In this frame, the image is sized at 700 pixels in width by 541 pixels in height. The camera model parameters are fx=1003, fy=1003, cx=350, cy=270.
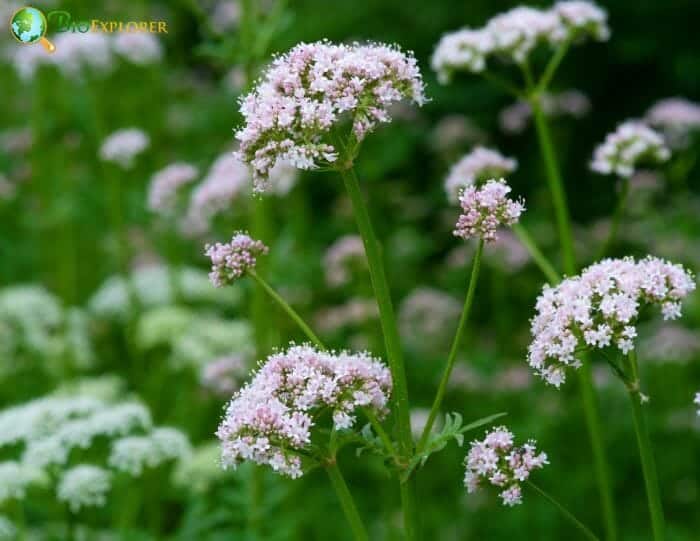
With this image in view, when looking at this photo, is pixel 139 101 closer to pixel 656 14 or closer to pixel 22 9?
pixel 22 9

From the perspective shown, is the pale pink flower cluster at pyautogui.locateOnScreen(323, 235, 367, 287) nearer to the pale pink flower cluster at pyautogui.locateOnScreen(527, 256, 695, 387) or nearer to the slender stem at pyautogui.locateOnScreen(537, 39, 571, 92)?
the slender stem at pyautogui.locateOnScreen(537, 39, 571, 92)

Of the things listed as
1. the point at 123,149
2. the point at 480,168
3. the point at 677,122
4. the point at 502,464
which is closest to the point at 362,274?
the point at 123,149

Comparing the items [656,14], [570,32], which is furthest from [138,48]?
[656,14]

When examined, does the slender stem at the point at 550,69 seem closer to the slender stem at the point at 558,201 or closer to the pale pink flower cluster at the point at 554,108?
the slender stem at the point at 558,201

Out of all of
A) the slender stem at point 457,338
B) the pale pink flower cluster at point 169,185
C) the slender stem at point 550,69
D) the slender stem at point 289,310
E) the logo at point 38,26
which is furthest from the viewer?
the logo at point 38,26

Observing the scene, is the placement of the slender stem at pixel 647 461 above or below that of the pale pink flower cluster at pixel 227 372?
below

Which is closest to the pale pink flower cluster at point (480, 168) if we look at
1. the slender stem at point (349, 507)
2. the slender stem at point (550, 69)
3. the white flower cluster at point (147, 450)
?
the slender stem at point (550, 69)
